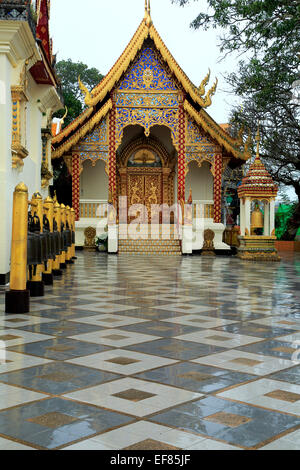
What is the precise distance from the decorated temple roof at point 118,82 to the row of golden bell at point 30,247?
7.36m

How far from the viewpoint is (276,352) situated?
4293mm

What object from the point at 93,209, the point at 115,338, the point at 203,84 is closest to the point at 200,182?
the point at 203,84

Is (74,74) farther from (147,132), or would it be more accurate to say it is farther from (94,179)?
(147,132)

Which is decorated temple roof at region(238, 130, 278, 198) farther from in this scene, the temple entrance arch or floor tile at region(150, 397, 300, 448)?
floor tile at region(150, 397, 300, 448)

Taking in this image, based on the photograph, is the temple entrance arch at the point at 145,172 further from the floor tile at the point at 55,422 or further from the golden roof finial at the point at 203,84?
the floor tile at the point at 55,422

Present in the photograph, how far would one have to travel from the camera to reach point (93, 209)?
18.4m

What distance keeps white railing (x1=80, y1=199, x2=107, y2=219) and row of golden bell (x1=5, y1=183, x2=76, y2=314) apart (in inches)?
296

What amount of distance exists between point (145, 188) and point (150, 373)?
55.4 feet

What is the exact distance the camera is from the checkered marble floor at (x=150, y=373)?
2.62 metres

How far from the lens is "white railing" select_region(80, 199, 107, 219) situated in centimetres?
1830

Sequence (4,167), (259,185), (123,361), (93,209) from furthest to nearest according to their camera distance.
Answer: (93,209)
(259,185)
(4,167)
(123,361)

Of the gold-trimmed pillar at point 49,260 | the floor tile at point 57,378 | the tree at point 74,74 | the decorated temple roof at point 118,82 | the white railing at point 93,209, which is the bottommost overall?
the floor tile at point 57,378

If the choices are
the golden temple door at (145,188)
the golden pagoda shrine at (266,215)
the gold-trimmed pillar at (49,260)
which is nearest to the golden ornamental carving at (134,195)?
the golden temple door at (145,188)

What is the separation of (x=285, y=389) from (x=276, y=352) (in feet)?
3.15
